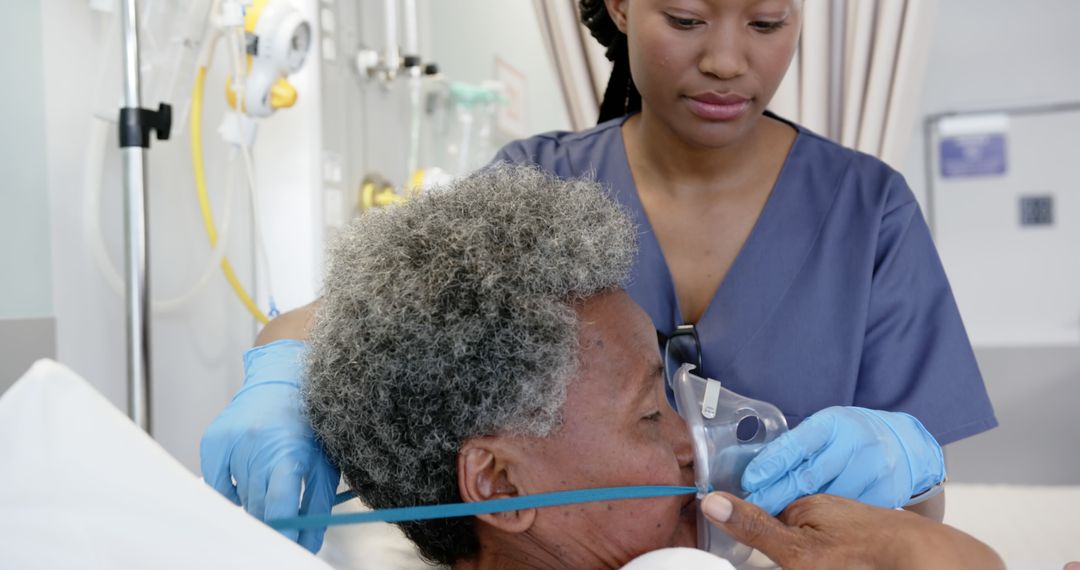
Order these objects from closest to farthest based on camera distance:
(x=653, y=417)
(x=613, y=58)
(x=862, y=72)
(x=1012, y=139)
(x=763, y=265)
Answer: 1. (x=653, y=417)
2. (x=763, y=265)
3. (x=613, y=58)
4. (x=862, y=72)
5. (x=1012, y=139)

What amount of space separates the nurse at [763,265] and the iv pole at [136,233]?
517mm

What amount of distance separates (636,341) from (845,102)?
1.28 metres

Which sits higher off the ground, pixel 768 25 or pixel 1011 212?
pixel 768 25

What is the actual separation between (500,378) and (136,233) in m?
1.06

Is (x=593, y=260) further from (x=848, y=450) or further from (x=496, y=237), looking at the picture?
(x=848, y=450)

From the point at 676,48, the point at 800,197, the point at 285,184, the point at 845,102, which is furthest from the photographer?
the point at 285,184

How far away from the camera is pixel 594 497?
863 mm

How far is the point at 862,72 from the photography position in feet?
6.46

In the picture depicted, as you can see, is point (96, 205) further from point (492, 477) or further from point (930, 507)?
point (930, 507)

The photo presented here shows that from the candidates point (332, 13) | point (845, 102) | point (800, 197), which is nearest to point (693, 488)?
point (800, 197)

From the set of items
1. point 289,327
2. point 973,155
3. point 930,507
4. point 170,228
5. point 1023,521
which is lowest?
Answer: point 1023,521

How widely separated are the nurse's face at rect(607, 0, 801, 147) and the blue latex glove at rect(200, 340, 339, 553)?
612mm

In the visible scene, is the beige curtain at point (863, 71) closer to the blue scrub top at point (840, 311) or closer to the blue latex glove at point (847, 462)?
the blue scrub top at point (840, 311)

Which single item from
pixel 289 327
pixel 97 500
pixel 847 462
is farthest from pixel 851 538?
pixel 289 327
